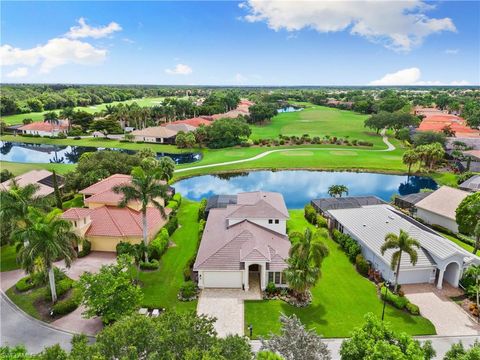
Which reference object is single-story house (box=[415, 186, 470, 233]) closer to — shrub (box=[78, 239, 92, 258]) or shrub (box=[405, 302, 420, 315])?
shrub (box=[405, 302, 420, 315])

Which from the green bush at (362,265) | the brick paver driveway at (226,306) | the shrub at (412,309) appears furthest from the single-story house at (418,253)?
the brick paver driveway at (226,306)

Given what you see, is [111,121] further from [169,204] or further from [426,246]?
[426,246]

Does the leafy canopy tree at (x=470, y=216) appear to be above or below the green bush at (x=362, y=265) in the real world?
above

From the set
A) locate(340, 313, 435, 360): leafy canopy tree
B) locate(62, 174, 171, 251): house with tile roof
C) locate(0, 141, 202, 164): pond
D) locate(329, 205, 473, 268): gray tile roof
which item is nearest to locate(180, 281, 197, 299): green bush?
locate(62, 174, 171, 251): house with tile roof

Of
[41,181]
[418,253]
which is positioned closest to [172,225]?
[41,181]

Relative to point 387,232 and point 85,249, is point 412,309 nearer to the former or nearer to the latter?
point 387,232

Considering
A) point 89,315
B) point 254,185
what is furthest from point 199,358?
point 254,185

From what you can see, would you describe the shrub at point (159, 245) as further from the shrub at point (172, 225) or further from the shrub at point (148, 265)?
the shrub at point (172, 225)
